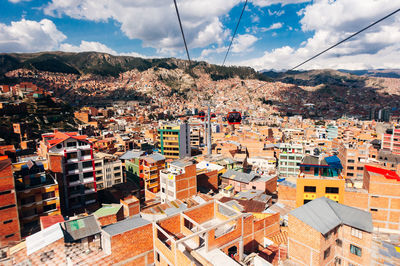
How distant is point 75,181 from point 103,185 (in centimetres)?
724

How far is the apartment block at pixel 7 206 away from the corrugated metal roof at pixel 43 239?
264 inches

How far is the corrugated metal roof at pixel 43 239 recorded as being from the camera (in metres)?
8.06

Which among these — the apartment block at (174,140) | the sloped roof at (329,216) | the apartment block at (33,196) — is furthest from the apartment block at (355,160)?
the apartment block at (33,196)

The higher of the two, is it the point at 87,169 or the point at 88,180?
the point at 87,169

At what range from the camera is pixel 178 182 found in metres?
20.1

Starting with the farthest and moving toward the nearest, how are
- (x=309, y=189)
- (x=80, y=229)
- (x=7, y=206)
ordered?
(x=309, y=189) < (x=7, y=206) < (x=80, y=229)

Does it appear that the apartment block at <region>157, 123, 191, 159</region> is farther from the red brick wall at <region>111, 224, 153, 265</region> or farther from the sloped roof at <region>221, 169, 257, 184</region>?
the red brick wall at <region>111, 224, 153, 265</region>

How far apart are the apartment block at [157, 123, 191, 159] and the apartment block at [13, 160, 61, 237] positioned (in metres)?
24.0

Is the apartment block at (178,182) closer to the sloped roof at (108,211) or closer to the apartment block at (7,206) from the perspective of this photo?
the sloped roof at (108,211)

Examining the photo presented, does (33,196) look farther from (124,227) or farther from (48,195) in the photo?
(124,227)

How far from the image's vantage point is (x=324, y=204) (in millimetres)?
12445

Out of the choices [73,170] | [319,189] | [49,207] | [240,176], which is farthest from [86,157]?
[319,189]

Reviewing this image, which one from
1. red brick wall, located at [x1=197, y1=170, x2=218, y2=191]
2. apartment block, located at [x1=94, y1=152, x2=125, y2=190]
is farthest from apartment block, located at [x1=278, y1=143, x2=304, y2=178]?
apartment block, located at [x1=94, y1=152, x2=125, y2=190]

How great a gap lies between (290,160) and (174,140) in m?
19.5
